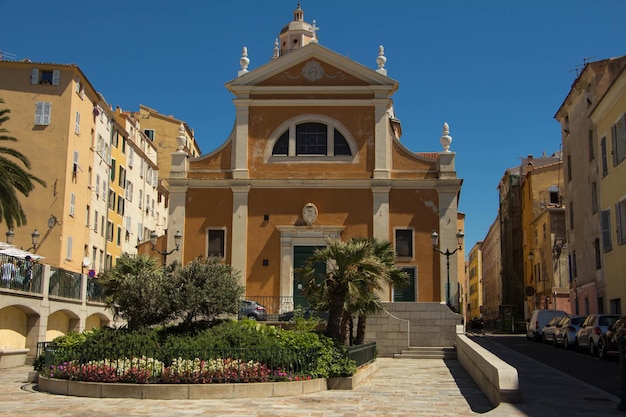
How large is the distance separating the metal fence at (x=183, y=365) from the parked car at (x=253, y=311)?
1301 cm

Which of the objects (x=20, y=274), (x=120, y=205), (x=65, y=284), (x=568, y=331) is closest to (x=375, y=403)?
(x=20, y=274)

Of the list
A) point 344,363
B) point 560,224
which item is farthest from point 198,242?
point 560,224

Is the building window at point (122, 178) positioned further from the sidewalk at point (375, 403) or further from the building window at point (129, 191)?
the sidewalk at point (375, 403)

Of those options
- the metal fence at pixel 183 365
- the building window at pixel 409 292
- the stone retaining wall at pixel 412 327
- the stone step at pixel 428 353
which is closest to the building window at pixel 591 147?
the building window at pixel 409 292

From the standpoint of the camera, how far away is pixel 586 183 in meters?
38.7

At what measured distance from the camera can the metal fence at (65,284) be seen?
26.9 meters

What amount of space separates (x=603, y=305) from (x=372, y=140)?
13.7m

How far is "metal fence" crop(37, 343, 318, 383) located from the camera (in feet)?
48.6

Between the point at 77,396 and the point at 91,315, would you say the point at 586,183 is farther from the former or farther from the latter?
the point at 77,396

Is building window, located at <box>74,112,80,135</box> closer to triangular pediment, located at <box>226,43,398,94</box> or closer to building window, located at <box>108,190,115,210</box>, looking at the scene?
building window, located at <box>108,190,115,210</box>

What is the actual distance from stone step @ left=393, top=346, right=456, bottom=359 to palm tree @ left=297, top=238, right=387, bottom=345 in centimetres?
593

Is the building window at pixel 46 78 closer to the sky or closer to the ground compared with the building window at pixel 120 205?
closer to the sky

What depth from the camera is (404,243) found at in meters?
33.7

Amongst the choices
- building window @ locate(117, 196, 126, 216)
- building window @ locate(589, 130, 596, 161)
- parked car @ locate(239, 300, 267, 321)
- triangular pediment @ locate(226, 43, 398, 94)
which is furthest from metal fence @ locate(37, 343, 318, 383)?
building window @ locate(117, 196, 126, 216)
